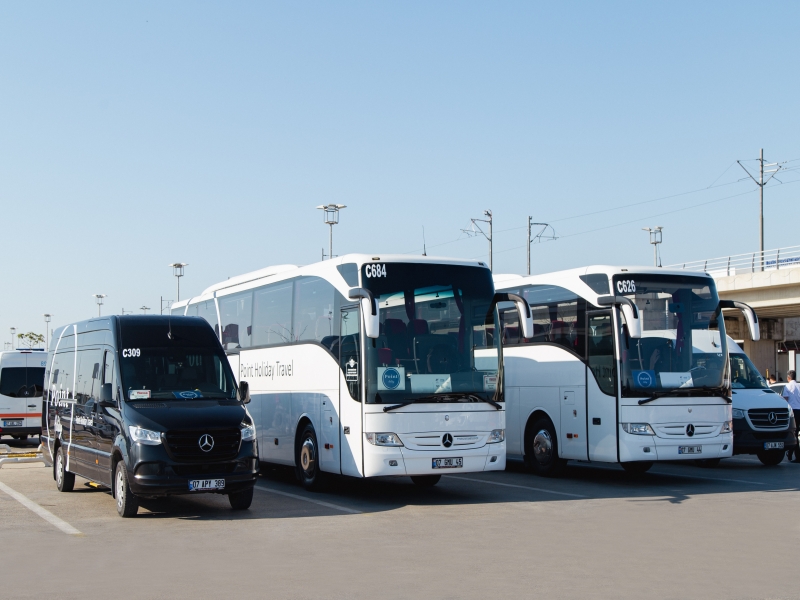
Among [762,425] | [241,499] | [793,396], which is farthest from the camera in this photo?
[793,396]

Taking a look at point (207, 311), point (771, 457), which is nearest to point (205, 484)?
point (207, 311)

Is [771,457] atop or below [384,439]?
below

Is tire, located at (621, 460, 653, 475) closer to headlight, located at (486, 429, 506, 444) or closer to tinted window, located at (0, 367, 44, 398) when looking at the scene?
headlight, located at (486, 429, 506, 444)

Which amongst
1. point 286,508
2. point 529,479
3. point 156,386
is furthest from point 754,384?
point 156,386

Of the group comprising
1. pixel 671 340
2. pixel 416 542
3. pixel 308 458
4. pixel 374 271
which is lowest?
pixel 416 542

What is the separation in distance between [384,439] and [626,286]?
532 cm

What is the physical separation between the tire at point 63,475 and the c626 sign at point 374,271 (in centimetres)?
567

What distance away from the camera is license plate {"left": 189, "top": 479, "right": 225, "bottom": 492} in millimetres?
12508

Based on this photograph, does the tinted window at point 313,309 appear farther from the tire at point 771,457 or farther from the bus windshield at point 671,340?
the tire at point 771,457

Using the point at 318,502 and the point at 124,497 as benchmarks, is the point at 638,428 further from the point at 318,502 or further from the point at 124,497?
the point at 124,497

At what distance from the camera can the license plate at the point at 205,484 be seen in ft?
41.0

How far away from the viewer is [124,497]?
12781 millimetres

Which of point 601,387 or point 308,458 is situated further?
point 601,387

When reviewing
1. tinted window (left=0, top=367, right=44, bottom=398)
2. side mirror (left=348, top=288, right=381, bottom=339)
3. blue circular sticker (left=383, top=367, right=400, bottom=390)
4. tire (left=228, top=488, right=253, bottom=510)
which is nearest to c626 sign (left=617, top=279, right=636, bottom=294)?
blue circular sticker (left=383, top=367, right=400, bottom=390)
